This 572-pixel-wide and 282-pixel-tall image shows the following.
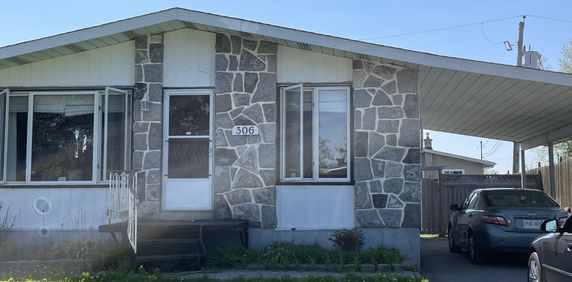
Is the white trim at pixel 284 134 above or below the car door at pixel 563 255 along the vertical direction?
above

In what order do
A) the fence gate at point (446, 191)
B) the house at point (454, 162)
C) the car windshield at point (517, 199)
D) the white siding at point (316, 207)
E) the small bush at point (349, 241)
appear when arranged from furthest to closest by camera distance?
the house at point (454, 162)
the fence gate at point (446, 191)
the car windshield at point (517, 199)
the white siding at point (316, 207)
the small bush at point (349, 241)

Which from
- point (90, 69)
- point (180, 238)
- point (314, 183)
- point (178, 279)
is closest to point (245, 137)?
point (314, 183)

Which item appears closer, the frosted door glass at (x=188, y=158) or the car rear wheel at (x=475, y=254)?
the car rear wheel at (x=475, y=254)

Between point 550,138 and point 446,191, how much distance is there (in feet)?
11.3

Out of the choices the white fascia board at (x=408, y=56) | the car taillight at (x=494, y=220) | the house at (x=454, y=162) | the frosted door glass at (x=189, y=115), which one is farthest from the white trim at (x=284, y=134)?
the house at (x=454, y=162)

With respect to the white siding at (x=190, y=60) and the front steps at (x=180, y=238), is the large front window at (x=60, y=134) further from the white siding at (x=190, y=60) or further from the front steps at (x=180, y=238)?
the front steps at (x=180, y=238)

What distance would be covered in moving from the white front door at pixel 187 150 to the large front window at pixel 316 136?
138cm

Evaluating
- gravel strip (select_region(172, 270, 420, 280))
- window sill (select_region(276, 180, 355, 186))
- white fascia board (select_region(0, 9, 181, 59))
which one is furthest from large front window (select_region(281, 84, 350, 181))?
white fascia board (select_region(0, 9, 181, 59))

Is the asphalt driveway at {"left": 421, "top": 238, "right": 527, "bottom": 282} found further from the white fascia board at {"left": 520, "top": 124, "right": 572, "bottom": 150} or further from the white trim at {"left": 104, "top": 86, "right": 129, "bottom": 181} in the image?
the white trim at {"left": 104, "top": 86, "right": 129, "bottom": 181}

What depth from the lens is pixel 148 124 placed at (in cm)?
1142

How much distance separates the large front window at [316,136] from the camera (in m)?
11.3

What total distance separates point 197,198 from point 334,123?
277 cm

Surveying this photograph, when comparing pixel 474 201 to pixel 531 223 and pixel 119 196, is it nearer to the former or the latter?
pixel 531 223

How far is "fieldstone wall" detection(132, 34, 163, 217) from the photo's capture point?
1130 cm
